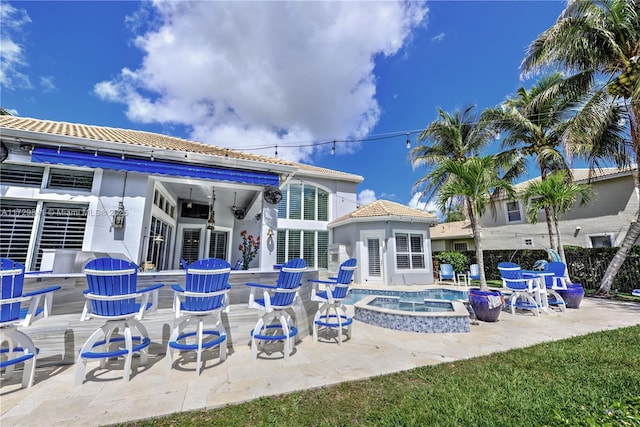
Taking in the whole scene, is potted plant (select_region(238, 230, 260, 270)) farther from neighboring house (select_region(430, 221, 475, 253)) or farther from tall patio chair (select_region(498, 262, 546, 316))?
neighboring house (select_region(430, 221, 475, 253))

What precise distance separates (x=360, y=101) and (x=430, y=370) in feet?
57.6

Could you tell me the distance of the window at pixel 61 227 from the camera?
257 inches

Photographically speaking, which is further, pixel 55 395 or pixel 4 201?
pixel 4 201

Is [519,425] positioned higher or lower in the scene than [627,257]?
lower

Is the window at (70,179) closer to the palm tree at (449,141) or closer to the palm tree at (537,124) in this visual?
the palm tree at (449,141)

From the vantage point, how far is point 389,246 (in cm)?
1515

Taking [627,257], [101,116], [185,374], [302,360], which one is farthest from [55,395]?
[627,257]

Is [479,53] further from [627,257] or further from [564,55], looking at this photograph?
[627,257]

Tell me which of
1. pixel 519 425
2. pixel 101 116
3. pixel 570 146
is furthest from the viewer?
pixel 101 116

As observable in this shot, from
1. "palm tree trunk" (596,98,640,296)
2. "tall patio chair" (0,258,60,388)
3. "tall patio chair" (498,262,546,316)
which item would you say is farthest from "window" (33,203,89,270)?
"palm tree trunk" (596,98,640,296)

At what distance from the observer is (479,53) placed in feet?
42.9

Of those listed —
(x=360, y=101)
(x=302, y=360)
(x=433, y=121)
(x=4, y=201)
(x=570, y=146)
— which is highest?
(x=360, y=101)

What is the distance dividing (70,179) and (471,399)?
1004cm

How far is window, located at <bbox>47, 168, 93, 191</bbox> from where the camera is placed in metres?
6.76
